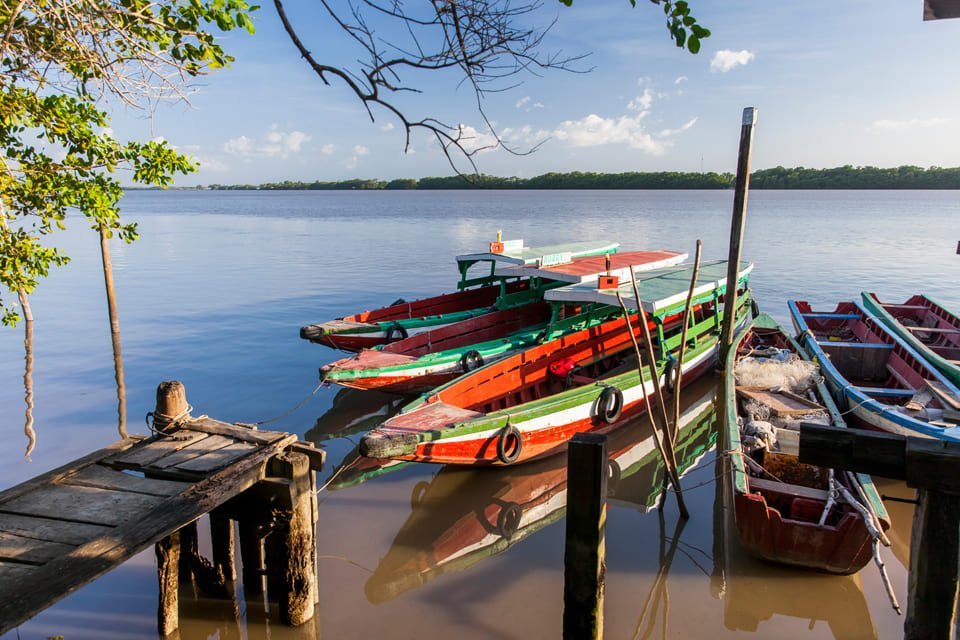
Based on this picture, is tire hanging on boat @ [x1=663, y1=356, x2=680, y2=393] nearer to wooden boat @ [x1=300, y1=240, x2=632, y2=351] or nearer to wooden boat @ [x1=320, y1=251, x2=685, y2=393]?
wooden boat @ [x1=320, y1=251, x2=685, y2=393]

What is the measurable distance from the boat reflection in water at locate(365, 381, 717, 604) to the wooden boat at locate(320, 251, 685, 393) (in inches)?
89.1

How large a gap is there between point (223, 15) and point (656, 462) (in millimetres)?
8502

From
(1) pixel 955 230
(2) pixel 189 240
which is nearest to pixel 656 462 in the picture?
(2) pixel 189 240

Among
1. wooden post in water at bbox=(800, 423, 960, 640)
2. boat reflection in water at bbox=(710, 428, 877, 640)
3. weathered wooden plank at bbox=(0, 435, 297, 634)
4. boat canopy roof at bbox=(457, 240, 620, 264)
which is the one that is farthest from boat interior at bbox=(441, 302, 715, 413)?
wooden post in water at bbox=(800, 423, 960, 640)

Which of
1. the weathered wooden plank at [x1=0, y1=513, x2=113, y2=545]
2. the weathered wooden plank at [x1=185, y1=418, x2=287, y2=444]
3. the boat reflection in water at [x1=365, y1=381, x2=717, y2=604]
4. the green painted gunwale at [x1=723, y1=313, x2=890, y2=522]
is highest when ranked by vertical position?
the weathered wooden plank at [x1=185, y1=418, x2=287, y2=444]

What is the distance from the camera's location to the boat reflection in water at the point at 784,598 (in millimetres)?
5949

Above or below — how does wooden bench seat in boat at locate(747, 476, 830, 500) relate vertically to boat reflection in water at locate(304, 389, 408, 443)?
above

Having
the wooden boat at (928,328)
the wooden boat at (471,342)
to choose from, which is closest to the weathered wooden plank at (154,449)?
the wooden boat at (471,342)

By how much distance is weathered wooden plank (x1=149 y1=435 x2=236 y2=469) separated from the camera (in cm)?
512

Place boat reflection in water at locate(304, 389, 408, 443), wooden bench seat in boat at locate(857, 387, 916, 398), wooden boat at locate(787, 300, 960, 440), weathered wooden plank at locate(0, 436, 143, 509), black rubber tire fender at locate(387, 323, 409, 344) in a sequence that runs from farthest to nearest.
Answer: black rubber tire fender at locate(387, 323, 409, 344)
boat reflection in water at locate(304, 389, 408, 443)
wooden bench seat in boat at locate(857, 387, 916, 398)
wooden boat at locate(787, 300, 960, 440)
weathered wooden plank at locate(0, 436, 143, 509)

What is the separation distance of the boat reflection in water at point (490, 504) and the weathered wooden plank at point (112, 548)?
2452 millimetres

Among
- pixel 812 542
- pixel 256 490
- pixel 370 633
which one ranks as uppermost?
pixel 256 490

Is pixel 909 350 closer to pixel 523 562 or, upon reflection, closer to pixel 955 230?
pixel 523 562

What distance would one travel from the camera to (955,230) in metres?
46.8
